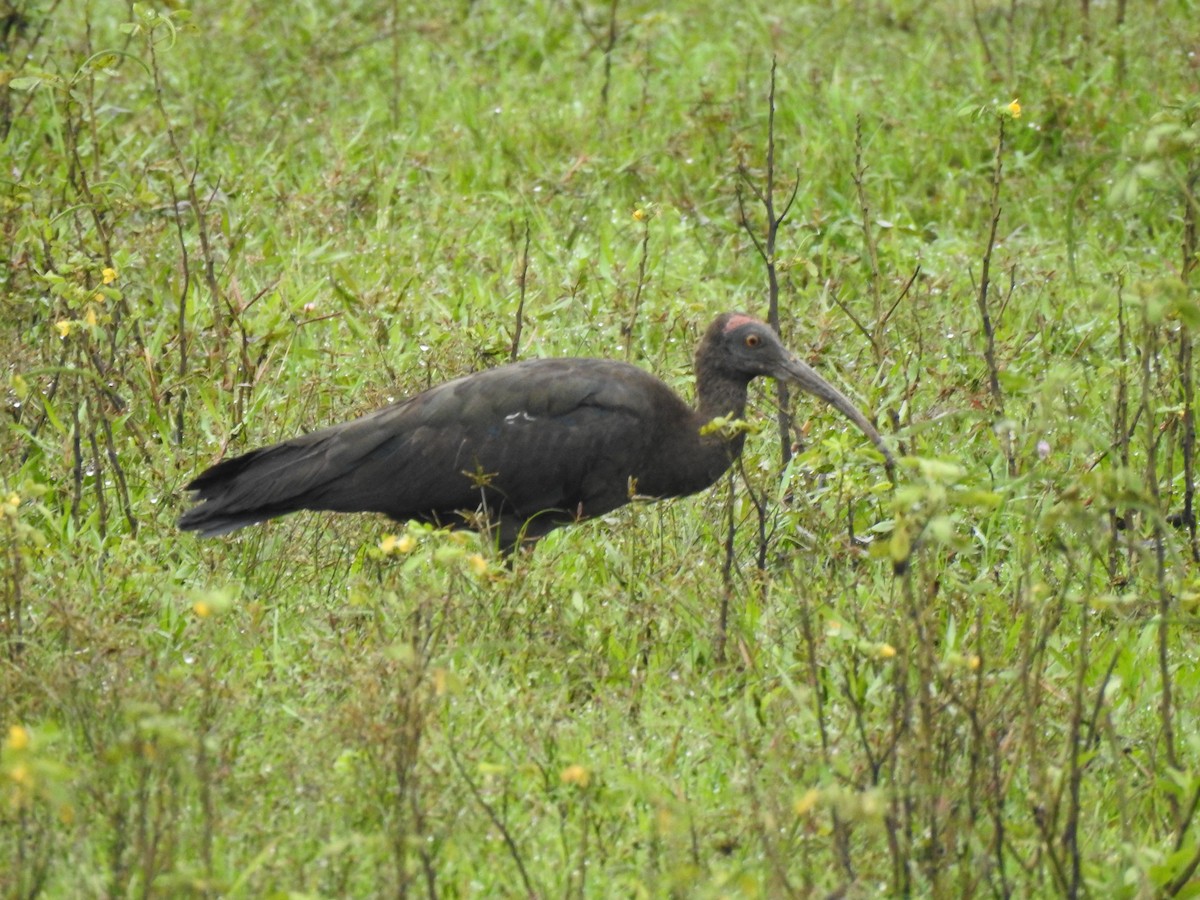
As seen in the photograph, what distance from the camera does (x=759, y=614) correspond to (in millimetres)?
5270

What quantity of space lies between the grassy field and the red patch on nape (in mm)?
474

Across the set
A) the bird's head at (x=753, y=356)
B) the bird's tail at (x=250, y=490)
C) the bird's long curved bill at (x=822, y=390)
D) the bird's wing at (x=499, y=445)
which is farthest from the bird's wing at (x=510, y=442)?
the bird's long curved bill at (x=822, y=390)

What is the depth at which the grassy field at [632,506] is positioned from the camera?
400 cm

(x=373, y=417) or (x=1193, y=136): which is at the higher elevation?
(x=1193, y=136)

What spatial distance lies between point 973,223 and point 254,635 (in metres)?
4.78

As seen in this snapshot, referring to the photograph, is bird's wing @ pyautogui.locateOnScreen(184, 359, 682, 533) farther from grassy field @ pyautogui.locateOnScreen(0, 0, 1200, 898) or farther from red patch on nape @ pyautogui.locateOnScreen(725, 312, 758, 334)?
red patch on nape @ pyautogui.locateOnScreen(725, 312, 758, 334)

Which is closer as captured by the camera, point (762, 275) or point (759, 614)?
point (759, 614)

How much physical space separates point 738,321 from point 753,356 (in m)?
0.13

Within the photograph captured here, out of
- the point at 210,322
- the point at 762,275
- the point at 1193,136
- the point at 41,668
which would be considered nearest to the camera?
the point at 1193,136

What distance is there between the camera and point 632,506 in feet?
18.6

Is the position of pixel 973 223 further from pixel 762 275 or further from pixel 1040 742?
pixel 1040 742

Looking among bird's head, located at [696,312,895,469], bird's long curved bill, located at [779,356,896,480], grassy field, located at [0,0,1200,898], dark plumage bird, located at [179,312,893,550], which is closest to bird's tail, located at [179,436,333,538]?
dark plumage bird, located at [179,312,893,550]

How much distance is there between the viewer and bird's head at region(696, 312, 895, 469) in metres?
6.14

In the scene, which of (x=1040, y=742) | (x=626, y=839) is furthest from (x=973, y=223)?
(x=626, y=839)
